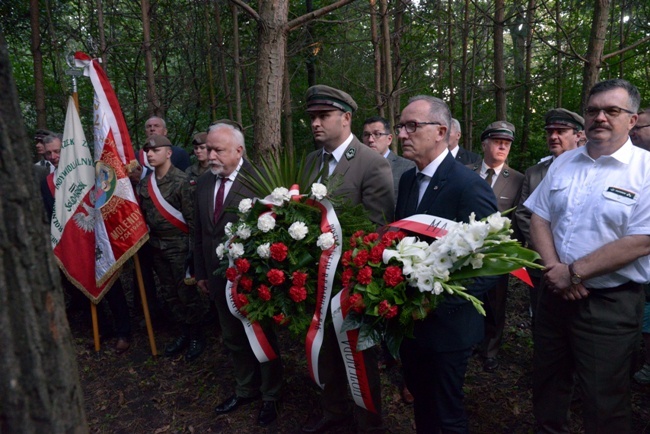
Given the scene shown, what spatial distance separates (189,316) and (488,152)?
347 centimetres

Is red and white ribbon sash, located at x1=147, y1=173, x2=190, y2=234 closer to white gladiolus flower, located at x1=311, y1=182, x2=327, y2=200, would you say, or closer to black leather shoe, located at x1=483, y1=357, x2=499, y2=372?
white gladiolus flower, located at x1=311, y1=182, x2=327, y2=200

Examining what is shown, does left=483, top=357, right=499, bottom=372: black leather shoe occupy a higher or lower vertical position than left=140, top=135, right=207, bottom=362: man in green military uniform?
lower

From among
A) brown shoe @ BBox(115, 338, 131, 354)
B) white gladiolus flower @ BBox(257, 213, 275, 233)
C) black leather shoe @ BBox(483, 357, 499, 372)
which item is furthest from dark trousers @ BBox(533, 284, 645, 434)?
brown shoe @ BBox(115, 338, 131, 354)

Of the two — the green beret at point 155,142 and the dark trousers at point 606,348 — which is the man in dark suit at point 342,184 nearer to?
the dark trousers at point 606,348

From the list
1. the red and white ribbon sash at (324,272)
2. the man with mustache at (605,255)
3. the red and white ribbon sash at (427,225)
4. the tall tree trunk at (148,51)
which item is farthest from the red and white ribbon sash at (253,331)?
the tall tree trunk at (148,51)

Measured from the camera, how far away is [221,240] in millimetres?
3455

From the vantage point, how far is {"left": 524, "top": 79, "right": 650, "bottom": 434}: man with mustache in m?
2.35

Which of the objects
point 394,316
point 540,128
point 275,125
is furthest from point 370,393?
point 540,128

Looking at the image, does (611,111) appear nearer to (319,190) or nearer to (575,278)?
(575,278)

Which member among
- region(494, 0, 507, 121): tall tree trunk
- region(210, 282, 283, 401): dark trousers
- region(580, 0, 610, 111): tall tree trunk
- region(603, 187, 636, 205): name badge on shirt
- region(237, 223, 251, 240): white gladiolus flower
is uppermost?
region(494, 0, 507, 121): tall tree trunk

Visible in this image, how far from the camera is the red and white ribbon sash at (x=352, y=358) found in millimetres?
2430

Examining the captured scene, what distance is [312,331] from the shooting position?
8.70ft

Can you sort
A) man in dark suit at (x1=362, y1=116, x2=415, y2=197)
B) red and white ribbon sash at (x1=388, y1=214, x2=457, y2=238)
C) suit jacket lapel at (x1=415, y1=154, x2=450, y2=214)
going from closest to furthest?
1. red and white ribbon sash at (x1=388, y1=214, x2=457, y2=238)
2. suit jacket lapel at (x1=415, y1=154, x2=450, y2=214)
3. man in dark suit at (x1=362, y1=116, x2=415, y2=197)

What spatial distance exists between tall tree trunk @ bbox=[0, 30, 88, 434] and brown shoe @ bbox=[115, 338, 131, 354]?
421 centimetres
